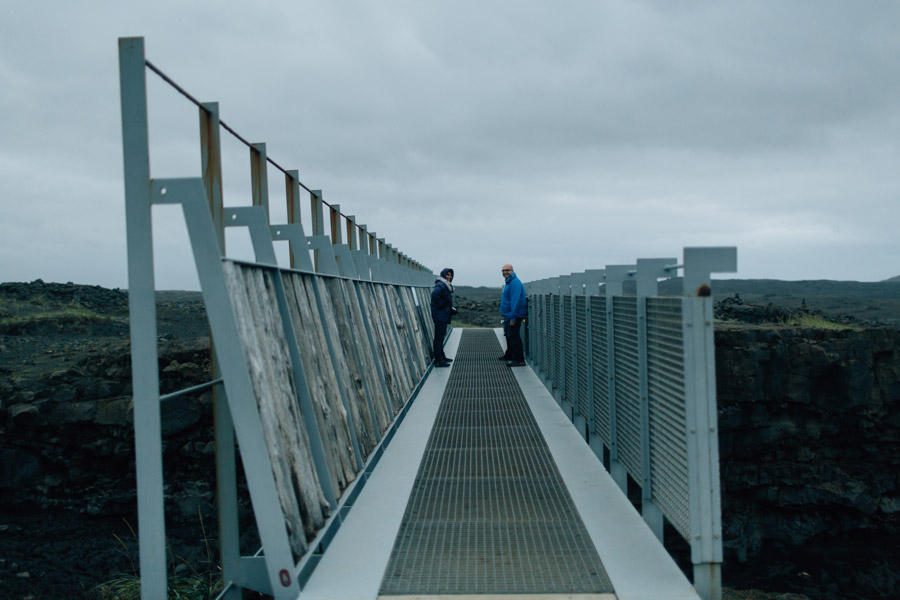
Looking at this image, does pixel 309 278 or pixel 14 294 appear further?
pixel 14 294

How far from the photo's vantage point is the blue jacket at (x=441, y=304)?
13953 mm

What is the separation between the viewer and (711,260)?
3461mm

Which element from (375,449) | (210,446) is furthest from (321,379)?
(210,446)

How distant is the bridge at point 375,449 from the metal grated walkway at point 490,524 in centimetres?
2

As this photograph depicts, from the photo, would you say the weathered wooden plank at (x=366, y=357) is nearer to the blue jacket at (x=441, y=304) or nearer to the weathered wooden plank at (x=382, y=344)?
the weathered wooden plank at (x=382, y=344)

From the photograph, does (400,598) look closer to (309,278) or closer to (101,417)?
(309,278)

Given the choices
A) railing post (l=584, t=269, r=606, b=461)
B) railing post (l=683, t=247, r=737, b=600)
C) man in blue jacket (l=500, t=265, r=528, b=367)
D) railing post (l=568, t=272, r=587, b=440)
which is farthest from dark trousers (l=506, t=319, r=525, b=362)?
railing post (l=683, t=247, r=737, b=600)

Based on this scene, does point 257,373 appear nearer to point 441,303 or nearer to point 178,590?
point 178,590

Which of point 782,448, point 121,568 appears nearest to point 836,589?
A: point 782,448

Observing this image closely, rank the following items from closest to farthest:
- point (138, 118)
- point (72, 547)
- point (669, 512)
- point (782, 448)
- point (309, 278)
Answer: point (138, 118)
point (669, 512)
point (309, 278)
point (72, 547)
point (782, 448)

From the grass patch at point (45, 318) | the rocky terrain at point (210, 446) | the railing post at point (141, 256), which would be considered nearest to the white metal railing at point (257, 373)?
the railing post at point (141, 256)

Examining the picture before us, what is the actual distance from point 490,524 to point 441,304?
31.3ft

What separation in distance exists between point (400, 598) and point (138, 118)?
2705mm

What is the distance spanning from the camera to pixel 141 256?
3.37 meters
